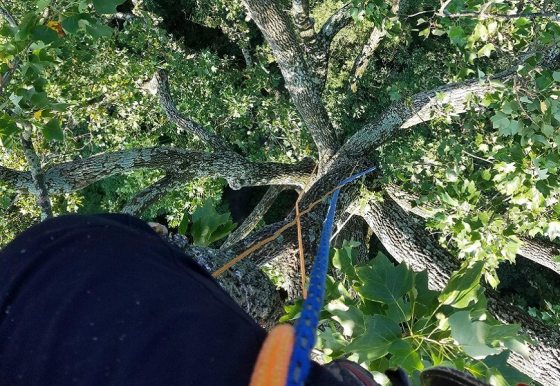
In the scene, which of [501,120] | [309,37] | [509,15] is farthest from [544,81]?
[309,37]

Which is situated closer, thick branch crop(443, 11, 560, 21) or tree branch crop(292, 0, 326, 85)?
thick branch crop(443, 11, 560, 21)

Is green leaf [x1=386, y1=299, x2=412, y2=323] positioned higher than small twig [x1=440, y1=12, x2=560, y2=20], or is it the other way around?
small twig [x1=440, y1=12, x2=560, y2=20]

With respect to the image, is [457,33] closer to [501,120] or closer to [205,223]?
[501,120]

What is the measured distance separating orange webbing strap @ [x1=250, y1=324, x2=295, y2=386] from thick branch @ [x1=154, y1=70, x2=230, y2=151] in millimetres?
4959

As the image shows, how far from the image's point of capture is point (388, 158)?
5.14 metres

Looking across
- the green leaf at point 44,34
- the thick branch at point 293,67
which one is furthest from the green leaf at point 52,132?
the thick branch at point 293,67

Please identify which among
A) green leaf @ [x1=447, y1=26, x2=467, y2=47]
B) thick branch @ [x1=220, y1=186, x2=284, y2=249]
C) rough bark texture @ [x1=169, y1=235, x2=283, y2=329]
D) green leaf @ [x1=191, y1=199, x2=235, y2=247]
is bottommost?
rough bark texture @ [x1=169, y1=235, x2=283, y2=329]

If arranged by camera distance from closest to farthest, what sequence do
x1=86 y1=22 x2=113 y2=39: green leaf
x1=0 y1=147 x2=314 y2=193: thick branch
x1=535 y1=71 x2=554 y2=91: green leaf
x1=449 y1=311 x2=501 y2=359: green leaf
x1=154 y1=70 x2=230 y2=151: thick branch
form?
x1=449 y1=311 x2=501 y2=359: green leaf < x1=86 y1=22 x2=113 y2=39: green leaf < x1=535 y1=71 x2=554 y2=91: green leaf < x1=0 y1=147 x2=314 y2=193: thick branch < x1=154 y1=70 x2=230 y2=151: thick branch

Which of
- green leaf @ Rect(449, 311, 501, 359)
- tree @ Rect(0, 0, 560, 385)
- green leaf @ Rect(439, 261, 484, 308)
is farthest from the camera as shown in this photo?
tree @ Rect(0, 0, 560, 385)

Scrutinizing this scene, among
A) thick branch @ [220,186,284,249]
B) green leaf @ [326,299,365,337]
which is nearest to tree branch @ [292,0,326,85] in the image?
thick branch @ [220,186,284,249]

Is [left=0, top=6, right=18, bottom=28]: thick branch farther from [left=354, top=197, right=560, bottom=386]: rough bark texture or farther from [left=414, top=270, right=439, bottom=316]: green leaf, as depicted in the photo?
[left=354, top=197, right=560, bottom=386]: rough bark texture

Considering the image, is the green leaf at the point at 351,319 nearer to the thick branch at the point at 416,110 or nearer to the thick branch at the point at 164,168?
the thick branch at the point at 416,110

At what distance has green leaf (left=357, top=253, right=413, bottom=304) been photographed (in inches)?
69.2

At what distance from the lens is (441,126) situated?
716 cm
